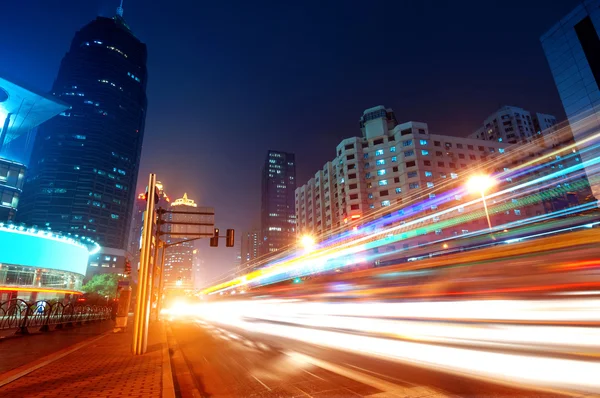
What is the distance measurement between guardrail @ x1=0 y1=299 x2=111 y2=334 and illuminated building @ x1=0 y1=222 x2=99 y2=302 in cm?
3481

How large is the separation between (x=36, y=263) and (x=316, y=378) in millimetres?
61970

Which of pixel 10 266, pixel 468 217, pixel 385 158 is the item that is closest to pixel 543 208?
pixel 468 217

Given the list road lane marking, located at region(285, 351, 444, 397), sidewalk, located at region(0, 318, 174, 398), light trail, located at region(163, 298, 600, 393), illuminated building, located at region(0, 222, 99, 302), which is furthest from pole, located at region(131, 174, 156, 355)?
illuminated building, located at region(0, 222, 99, 302)

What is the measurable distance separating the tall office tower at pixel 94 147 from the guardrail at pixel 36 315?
123391 mm

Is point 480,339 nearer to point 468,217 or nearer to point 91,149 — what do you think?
point 468,217

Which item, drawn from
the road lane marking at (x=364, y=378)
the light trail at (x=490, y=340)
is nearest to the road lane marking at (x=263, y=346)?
the light trail at (x=490, y=340)

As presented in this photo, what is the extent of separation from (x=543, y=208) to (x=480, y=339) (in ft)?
294

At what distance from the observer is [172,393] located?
491 cm

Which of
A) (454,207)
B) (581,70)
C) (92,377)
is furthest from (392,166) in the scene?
(92,377)

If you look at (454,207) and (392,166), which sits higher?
(392,166)

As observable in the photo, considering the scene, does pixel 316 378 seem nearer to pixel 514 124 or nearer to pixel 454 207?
pixel 454 207

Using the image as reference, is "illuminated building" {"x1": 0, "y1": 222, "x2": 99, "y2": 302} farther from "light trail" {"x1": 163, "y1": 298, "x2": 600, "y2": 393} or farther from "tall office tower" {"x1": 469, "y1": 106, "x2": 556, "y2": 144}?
"tall office tower" {"x1": 469, "y1": 106, "x2": 556, "y2": 144}

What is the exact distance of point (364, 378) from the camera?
20.9 feet

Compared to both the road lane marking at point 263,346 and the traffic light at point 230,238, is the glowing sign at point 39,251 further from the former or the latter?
the road lane marking at point 263,346
